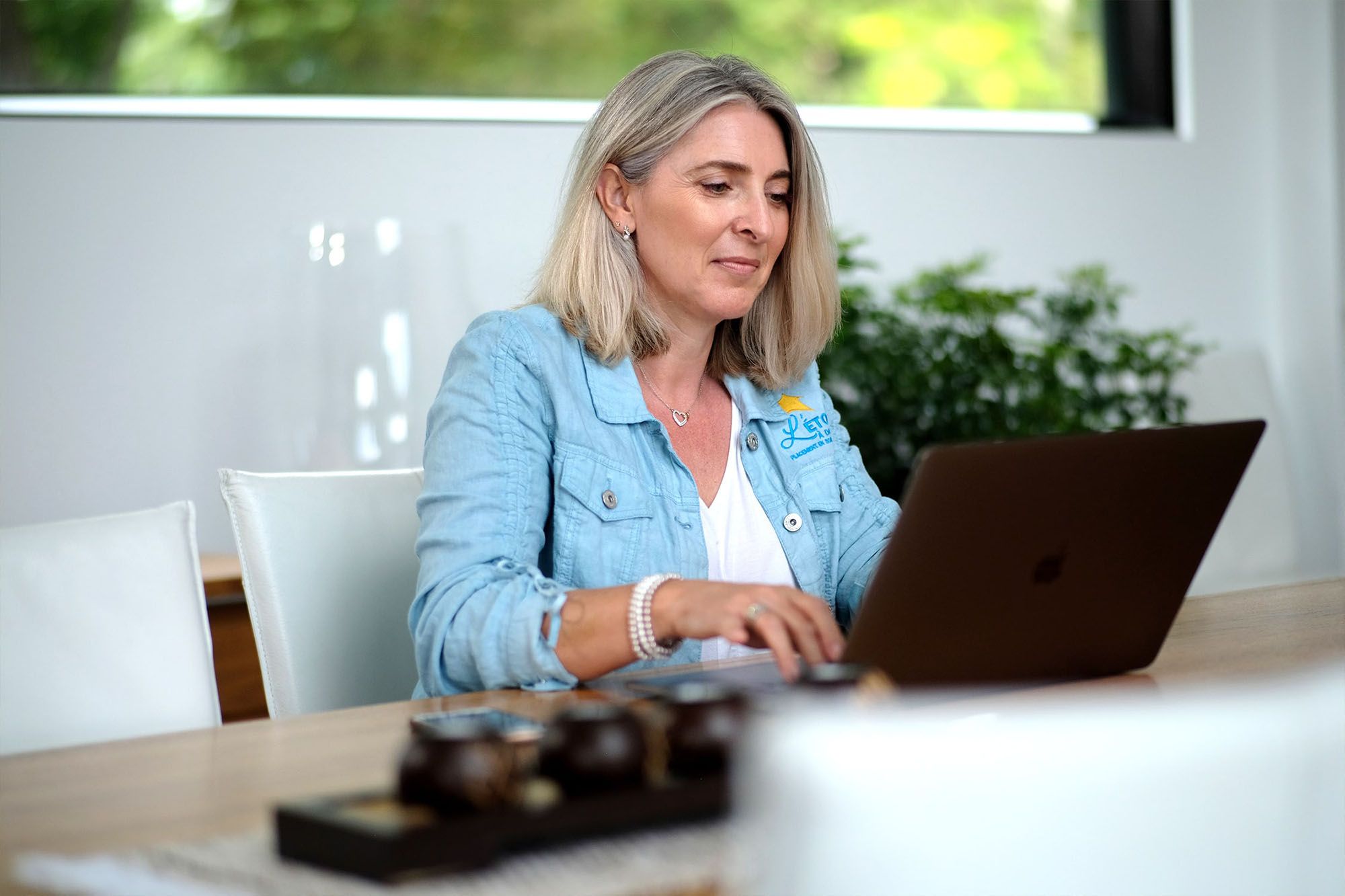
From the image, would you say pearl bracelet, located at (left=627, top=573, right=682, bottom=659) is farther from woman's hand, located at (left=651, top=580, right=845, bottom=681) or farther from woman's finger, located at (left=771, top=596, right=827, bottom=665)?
woman's finger, located at (left=771, top=596, right=827, bottom=665)

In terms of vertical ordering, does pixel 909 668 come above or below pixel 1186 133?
below

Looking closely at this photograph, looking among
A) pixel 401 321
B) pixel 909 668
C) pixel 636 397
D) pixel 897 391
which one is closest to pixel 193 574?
pixel 636 397

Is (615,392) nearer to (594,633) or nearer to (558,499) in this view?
(558,499)

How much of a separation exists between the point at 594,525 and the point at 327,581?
1.04 ft

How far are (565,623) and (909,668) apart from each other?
1.12 feet

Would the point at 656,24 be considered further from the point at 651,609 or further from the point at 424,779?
the point at 424,779

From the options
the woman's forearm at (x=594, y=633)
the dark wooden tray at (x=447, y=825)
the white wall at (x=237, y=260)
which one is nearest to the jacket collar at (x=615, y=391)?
the woman's forearm at (x=594, y=633)

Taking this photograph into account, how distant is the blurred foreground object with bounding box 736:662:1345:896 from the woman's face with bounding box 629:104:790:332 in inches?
50.7

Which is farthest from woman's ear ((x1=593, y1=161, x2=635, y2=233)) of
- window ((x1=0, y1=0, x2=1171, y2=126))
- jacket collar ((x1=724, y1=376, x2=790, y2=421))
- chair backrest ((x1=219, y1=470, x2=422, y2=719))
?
window ((x1=0, y1=0, x2=1171, y2=126))

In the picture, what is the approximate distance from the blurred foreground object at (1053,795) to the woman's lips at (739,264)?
1.29 metres

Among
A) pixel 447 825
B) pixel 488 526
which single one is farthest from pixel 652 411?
pixel 447 825

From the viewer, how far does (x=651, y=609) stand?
1.27 metres

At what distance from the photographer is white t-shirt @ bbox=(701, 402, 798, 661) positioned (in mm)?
1705

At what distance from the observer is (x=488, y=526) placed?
1433 millimetres
